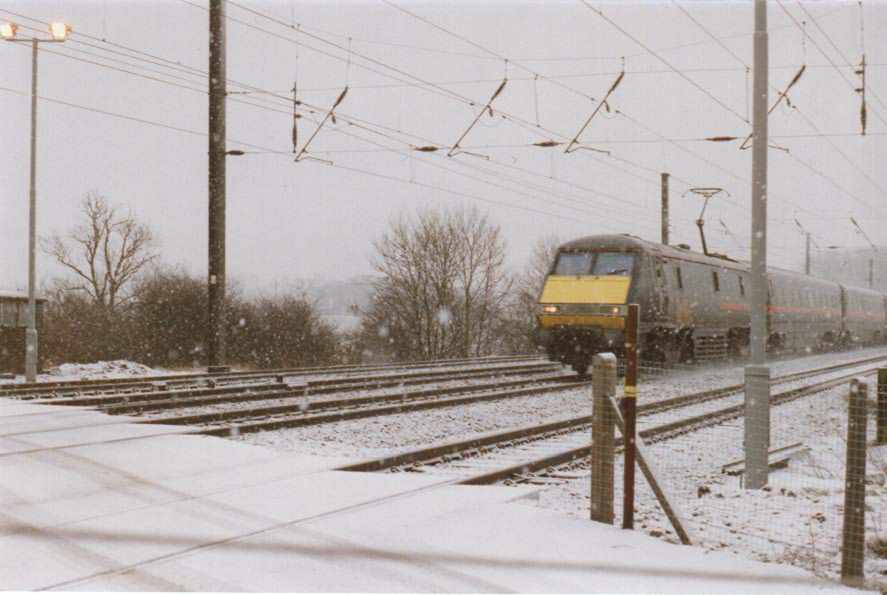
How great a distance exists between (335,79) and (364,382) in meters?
6.54

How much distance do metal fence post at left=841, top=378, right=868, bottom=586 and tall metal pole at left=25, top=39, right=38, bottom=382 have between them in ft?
49.2

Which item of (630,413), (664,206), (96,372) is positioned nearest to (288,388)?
(96,372)

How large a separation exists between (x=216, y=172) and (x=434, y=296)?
30465 mm

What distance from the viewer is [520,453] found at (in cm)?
927

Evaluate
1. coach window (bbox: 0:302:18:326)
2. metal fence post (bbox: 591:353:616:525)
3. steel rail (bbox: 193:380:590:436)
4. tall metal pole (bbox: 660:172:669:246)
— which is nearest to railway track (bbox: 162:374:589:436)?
steel rail (bbox: 193:380:590:436)

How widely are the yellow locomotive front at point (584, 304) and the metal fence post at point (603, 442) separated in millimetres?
11404

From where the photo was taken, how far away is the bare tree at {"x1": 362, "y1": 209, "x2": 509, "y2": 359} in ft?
A: 156

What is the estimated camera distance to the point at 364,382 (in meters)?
17.5

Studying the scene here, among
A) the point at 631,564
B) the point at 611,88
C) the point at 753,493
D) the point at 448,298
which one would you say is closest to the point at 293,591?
the point at 631,564

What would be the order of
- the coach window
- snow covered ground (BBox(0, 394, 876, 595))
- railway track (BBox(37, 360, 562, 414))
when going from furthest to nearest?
the coach window < railway track (BBox(37, 360, 562, 414)) < snow covered ground (BBox(0, 394, 876, 595))

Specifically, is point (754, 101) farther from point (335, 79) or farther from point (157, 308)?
point (157, 308)

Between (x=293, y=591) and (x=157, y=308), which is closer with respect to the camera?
(x=293, y=591)

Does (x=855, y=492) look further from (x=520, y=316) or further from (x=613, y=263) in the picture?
(x=520, y=316)

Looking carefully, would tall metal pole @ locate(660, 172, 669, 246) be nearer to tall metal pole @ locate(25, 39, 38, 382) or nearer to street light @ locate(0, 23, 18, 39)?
tall metal pole @ locate(25, 39, 38, 382)
